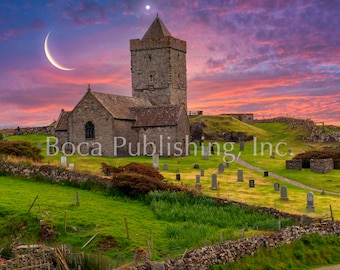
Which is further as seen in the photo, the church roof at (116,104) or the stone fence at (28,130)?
the stone fence at (28,130)

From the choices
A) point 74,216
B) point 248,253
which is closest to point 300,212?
point 248,253

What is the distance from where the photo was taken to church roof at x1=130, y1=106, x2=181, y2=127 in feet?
191

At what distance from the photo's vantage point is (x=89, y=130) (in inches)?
2286

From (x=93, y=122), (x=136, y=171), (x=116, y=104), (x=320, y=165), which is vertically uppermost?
(x=116, y=104)

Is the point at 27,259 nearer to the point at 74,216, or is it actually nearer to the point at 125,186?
the point at 74,216

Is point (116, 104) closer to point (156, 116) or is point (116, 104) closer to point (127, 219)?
point (156, 116)

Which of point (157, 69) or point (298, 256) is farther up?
point (157, 69)

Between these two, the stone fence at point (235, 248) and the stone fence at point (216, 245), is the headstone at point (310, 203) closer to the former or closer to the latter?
the stone fence at point (216, 245)

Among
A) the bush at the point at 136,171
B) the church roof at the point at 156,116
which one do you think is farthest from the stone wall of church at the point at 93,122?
the bush at the point at 136,171

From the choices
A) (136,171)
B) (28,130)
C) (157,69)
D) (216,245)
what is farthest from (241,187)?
(28,130)

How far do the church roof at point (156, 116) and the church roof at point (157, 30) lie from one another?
2094cm

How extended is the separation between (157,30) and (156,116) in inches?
968

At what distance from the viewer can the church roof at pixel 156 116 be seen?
5809 cm

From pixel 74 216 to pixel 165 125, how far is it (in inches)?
1329
